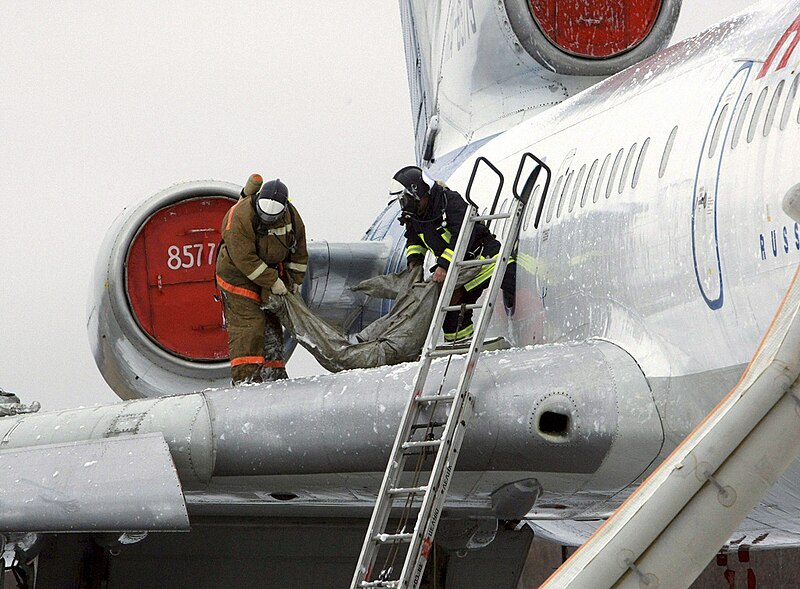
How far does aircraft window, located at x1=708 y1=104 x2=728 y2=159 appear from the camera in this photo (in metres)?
6.94

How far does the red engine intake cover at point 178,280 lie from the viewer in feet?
38.3

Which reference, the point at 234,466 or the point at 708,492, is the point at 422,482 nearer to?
the point at 234,466

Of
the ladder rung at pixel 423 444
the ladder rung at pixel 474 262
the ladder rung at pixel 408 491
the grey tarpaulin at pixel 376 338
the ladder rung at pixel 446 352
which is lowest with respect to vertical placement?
the ladder rung at pixel 408 491

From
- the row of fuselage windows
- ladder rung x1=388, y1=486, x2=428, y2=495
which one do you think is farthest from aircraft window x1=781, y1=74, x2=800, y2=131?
ladder rung x1=388, y1=486, x2=428, y2=495

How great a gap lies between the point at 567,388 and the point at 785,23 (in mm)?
2068

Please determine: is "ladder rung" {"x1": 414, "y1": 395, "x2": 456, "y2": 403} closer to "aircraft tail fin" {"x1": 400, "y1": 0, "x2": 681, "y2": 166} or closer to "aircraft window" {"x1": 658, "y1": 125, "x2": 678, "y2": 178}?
"aircraft window" {"x1": 658, "y1": 125, "x2": 678, "y2": 178}

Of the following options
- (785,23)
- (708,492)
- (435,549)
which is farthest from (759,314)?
(435,549)

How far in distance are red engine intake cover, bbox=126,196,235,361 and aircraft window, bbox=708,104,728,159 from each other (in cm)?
565

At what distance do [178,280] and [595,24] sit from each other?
4.58 meters

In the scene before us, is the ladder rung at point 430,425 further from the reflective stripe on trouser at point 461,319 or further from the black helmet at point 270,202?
the black helmet at point 270,202

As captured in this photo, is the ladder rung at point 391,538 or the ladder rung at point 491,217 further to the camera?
the ladder rung at point 491,217

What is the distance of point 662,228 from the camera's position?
7.21m

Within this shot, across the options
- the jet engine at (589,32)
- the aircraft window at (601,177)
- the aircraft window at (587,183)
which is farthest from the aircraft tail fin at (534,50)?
the aircraft window at (601,177)

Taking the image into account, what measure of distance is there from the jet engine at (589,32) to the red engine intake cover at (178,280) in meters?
3.43
